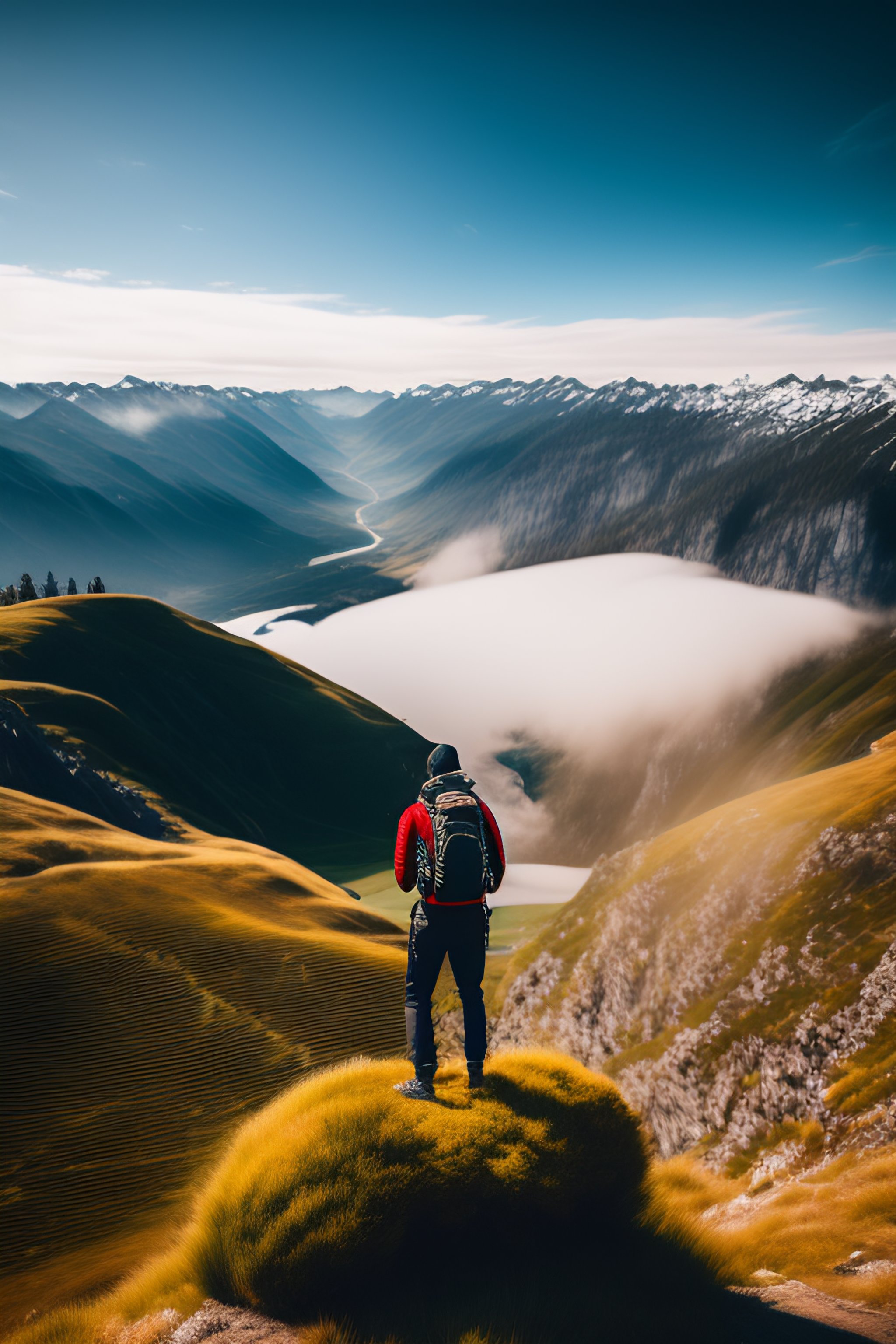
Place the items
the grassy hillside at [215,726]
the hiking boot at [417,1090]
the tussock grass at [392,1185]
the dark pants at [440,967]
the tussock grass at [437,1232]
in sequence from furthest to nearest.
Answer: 1. the grassy hillside at [215,726]
2. the dark pants at [440,967]
3. the hiking boot at [417,1090]
4. the tussock grass at [392,1185]
5. the tussock grass at [437,1232]

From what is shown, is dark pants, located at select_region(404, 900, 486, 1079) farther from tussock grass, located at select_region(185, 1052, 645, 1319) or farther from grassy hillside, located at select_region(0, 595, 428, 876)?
grassy hillside, located at select_region(0, 595, 428, 876)

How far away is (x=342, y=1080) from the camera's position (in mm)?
10023

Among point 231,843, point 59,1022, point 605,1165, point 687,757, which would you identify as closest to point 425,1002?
point 605,1165

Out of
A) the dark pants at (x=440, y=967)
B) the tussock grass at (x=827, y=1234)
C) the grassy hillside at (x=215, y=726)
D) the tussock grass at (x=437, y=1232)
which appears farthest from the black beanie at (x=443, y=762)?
the grassy hillside at (x=215, y=726)

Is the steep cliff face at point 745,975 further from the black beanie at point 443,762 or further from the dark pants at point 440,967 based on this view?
the black beanie at point 443,762

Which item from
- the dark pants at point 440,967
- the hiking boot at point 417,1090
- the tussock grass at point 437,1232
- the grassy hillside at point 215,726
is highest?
the dark pants at point 440,967

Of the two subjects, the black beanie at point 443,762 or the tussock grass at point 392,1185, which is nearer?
the tussock grass at point 392,1185

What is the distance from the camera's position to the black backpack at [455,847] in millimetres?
9578

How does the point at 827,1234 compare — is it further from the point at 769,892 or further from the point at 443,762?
the point at 769,892

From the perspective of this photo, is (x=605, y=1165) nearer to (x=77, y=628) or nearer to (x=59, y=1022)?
(x=59, y=1022)

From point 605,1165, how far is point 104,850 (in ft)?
116

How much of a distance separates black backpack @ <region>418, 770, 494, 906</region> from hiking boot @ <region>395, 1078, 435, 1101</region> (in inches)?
88.7

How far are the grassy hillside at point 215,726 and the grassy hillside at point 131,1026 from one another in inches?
2111

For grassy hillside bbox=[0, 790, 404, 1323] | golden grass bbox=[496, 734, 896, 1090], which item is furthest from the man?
grassy hillside bbox=[0, 790, 404, 1323]
